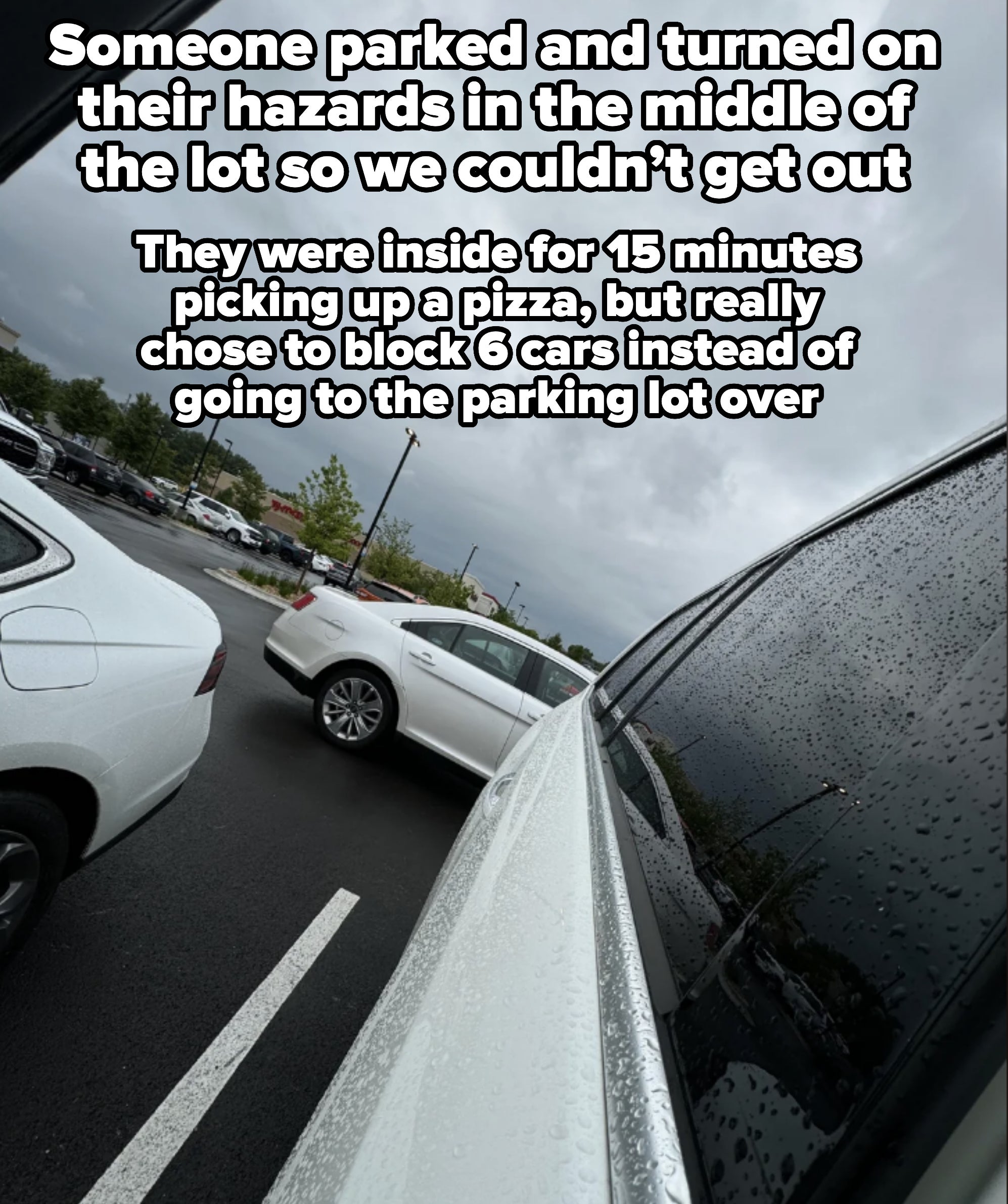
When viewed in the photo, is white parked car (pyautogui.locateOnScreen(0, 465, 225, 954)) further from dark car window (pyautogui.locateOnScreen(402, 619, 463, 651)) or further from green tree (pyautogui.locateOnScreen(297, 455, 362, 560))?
green tree (pyautogui.locateOnScreen(297, 455, 362, 560))

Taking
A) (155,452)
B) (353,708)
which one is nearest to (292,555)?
(155,452)

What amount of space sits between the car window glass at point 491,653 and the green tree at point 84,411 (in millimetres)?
49610

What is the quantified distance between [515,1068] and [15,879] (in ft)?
6.70

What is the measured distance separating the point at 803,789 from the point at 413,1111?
1.98ft

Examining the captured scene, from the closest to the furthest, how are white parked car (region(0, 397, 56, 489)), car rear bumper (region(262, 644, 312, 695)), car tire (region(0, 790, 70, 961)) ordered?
1. car tire (region(0, 790, 70, 961))
2. car rear bumper (region(262, 644, 312, 695))
3. white parked car (region(0, 397, 56, 489))

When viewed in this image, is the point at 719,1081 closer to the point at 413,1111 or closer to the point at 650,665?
the point at 413,1111

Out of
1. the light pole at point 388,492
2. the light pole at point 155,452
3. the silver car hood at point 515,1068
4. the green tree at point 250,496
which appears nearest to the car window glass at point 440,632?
the silver car hood at point 515,1068

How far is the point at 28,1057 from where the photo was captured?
190cm

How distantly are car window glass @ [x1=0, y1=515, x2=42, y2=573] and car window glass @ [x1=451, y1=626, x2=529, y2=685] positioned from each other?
3682mm

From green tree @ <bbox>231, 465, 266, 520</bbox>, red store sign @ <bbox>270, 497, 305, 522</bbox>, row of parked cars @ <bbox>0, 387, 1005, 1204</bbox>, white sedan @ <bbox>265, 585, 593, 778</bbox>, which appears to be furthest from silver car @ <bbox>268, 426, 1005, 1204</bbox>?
red store sign @ <bbox>270, 497, 305, 522</bbox>

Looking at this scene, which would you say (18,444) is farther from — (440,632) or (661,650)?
(661,650)

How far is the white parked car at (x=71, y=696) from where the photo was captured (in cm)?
184

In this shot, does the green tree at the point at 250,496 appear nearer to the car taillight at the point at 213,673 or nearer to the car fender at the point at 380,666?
the car fender at the point at 380,666

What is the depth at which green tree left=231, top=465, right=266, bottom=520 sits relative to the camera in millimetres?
55969
